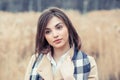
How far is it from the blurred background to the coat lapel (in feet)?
5.35

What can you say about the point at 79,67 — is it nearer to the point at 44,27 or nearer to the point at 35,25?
the point at 44,27

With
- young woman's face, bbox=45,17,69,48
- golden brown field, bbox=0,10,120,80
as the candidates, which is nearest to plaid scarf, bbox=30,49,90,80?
young woman's face, bbox=45,17,69,48

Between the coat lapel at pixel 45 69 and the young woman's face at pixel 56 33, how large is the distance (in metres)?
0.11

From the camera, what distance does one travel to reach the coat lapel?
2.17 metres

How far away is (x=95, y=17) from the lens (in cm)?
387

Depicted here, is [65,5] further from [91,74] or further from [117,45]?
[91,74]

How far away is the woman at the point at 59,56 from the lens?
2.17 meters

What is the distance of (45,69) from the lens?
7.22ft

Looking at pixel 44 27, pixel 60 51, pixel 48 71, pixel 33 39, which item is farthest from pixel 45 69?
pixel 33 39

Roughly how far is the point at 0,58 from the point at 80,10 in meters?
1.00

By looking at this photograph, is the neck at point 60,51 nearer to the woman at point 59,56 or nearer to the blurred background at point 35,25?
the woman at point 59,56

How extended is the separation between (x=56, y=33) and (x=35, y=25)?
1.72 meters

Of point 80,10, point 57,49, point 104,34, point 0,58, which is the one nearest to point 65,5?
point 80,10

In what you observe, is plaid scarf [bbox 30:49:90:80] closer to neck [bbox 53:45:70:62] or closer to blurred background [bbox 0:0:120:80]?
neck [bbox 53:45:70:62]
